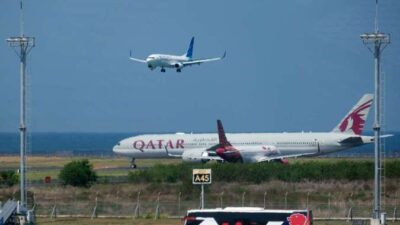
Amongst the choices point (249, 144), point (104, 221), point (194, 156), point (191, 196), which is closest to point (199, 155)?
point (194, 156)

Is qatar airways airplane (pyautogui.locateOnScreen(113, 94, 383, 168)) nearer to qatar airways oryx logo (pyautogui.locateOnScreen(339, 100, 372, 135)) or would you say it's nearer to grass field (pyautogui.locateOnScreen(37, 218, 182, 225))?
qatar airways oryx logo (pyautogui.locateOnScreen(339, 100, 372, 135))

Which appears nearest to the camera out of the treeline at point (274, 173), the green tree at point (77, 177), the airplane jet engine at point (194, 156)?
the treeline at point (274, 173)

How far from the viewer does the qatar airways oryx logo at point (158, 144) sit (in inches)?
4838

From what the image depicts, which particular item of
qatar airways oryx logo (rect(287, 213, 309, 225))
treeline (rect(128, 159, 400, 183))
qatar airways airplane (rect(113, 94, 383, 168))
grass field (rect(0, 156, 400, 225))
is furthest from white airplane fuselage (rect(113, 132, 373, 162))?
qatar airways oryx logo (rect(287, 213, 309, 225))

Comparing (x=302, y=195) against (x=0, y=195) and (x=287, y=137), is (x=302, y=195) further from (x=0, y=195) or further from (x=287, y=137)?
(x=287, y=137)

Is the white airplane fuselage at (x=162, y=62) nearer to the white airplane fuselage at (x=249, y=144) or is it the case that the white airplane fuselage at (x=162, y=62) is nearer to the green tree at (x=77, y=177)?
the white airplane fuselage at (x=249, y=144)

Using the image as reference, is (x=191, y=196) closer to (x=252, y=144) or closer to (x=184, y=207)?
(x=184, y=207)

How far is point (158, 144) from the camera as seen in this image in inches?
4855

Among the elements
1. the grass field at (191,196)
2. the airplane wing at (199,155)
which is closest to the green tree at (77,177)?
the grass field at (191,196)

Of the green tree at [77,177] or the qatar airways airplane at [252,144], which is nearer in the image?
the green tree at [77,177]

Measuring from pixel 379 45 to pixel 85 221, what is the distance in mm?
15125

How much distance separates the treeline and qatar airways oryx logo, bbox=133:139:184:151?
3638 cm

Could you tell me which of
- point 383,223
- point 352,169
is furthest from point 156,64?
point 383,223

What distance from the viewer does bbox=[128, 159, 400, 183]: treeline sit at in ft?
271
